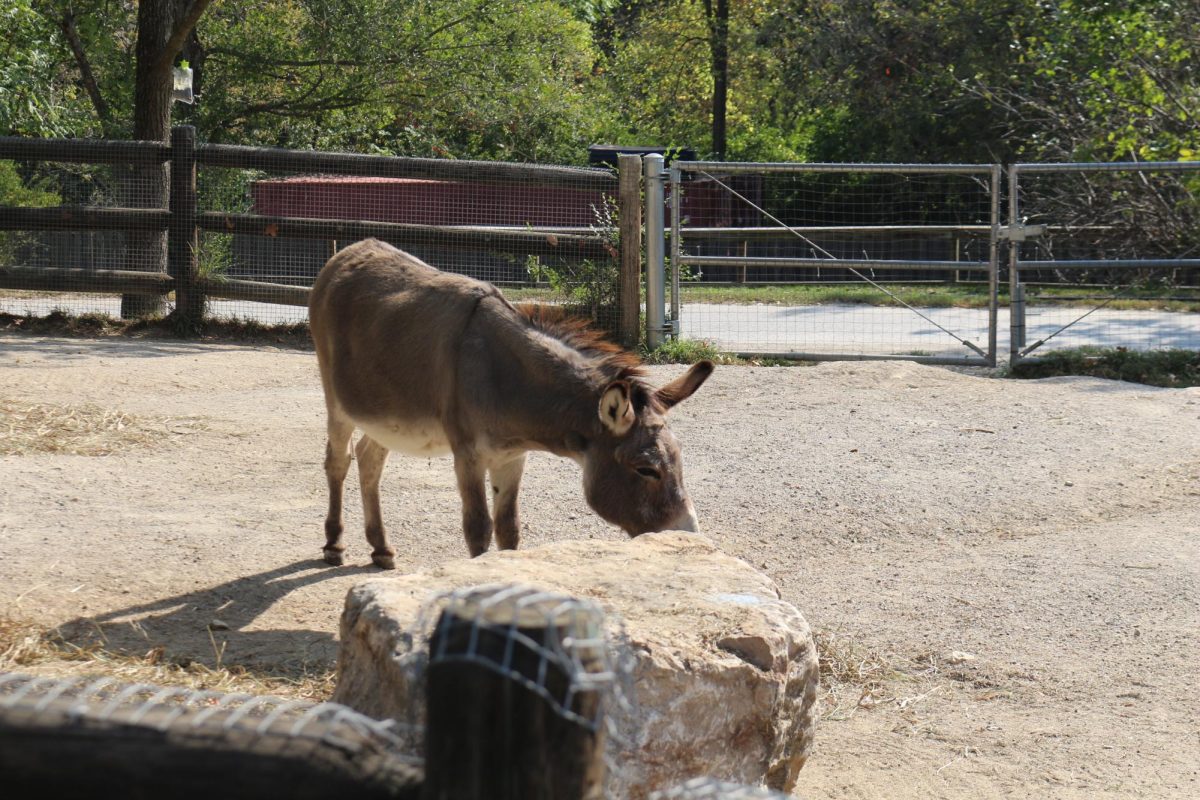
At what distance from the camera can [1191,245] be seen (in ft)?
48.1

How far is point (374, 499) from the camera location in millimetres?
6121

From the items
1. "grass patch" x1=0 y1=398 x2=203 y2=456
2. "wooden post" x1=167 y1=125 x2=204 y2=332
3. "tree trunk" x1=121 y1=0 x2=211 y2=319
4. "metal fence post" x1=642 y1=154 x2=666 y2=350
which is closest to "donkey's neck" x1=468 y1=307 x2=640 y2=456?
"grass patch" x1=0 y1=398 x2=203 y2=456

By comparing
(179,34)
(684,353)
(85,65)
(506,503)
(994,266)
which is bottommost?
(506,503)

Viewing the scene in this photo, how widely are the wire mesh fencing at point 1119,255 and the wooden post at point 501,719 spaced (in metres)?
11.0

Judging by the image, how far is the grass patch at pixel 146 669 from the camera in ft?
14.1

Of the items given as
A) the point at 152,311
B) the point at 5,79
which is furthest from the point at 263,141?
the point at 152,311

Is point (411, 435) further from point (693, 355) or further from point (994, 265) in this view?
point (994, 265)

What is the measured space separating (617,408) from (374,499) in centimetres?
189

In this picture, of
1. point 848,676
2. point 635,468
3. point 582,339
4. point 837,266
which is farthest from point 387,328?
point 837,266

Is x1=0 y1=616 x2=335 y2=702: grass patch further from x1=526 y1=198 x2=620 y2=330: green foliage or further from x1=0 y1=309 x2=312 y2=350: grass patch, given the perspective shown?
x1=0 y1=309 x2=312 y2=350: grass patch

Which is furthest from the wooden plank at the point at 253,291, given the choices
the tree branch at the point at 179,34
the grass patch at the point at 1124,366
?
the grass patch at the point at 1124,366

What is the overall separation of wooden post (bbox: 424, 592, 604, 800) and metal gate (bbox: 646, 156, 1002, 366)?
32.5 ft

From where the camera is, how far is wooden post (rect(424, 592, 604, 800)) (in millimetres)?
1490

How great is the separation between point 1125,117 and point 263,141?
A: 1244 centimetres
